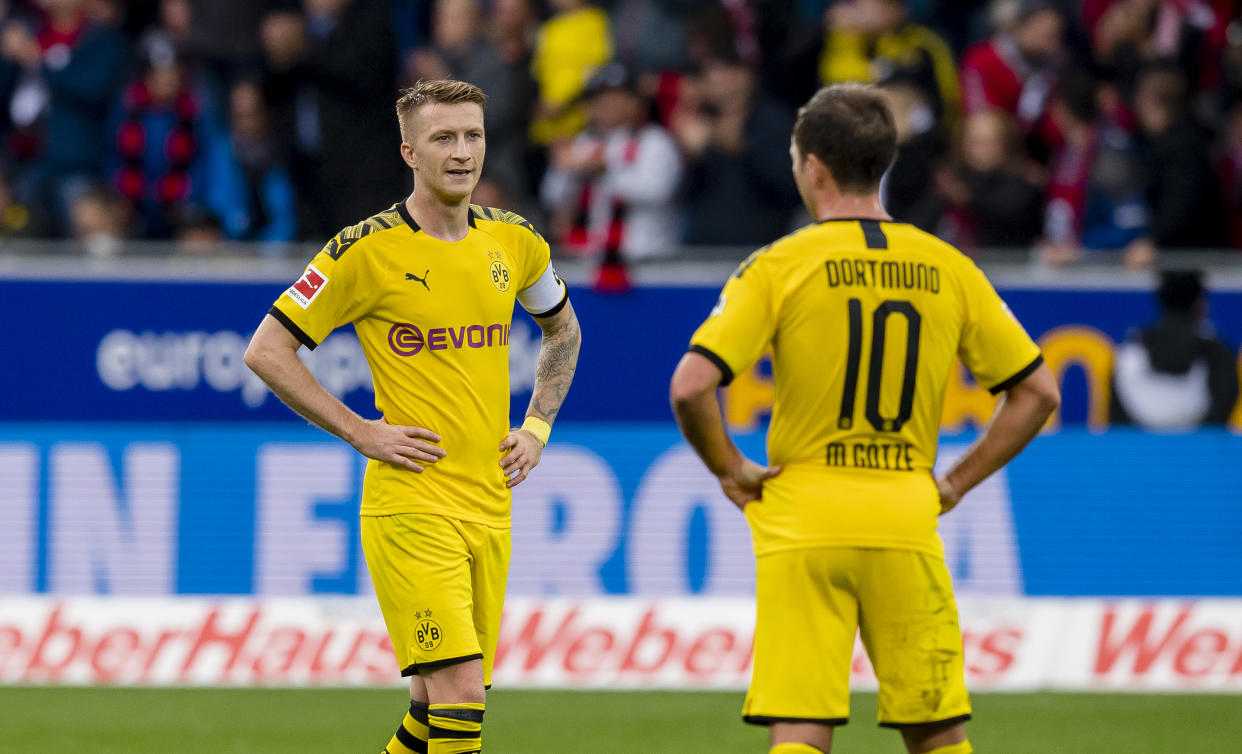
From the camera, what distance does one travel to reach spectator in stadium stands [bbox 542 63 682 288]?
1286cm

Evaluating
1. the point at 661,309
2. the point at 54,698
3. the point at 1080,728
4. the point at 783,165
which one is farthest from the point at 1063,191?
the point at 54,698

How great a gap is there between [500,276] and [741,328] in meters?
1.34

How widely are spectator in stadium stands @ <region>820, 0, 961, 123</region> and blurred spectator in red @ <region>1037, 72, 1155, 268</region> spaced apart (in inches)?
32.7

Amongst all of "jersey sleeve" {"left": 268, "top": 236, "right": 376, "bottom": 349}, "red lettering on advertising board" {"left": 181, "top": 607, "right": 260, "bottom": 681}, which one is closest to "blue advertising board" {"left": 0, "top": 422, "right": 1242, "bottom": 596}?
"red lettering on advertising board" {"left": 181, "top": 607, "right": 260, "bottom": 681}

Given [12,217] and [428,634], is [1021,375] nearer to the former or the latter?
[428,634]

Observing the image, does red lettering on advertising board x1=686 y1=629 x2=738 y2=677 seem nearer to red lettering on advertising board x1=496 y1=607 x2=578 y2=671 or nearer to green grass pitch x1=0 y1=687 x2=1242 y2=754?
green grass pitch x1=0 y1=687 x2=1242 y2=754

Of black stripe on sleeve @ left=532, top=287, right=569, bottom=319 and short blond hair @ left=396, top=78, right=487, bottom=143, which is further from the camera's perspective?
black stripe on sleeve @ left=532, top=287, right=569, bottom=319

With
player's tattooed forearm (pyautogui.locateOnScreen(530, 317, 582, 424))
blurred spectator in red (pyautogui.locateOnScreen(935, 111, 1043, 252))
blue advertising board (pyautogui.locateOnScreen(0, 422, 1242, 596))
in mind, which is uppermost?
blurred spectator in red (pyautogui.locateOnScreen(935, 111, 1043, 252))

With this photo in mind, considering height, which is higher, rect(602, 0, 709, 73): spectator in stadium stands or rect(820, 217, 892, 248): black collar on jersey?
rect(602, 0, 709, 73): spectator in stadium stands

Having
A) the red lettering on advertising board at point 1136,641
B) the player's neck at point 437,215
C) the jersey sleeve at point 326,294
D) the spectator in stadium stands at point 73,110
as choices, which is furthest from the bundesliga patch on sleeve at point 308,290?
the spectator in stadium stands at point 73,110

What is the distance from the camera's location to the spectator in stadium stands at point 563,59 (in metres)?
13.8

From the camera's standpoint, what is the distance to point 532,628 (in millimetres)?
10242

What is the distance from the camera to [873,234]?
5.14 m

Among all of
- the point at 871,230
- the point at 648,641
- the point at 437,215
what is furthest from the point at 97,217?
the point at 871,230
